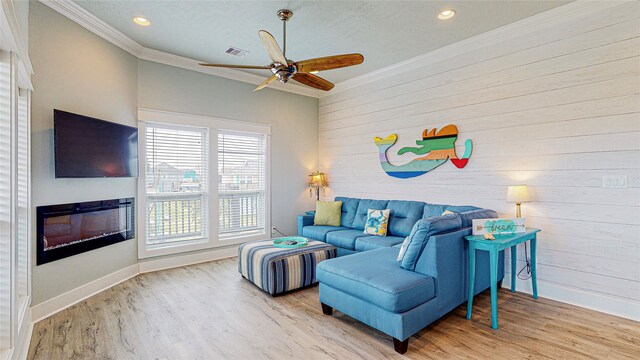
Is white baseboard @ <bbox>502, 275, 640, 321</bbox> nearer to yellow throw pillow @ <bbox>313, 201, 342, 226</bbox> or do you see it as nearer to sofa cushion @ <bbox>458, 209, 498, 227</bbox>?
sofa cushion @ <bbox>458, 209, 498, 227</bbox>

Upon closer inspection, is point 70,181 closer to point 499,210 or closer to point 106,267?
point 106,267

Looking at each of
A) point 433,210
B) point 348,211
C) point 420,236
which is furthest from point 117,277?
point 433,210

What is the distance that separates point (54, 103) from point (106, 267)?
190 centimetres

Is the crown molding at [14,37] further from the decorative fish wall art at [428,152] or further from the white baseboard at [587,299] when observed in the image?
the white baseboard at [587,299]

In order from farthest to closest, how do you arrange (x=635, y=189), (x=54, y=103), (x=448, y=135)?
(x=448, y=135), (x=54, y=103), (x=635, y=189)

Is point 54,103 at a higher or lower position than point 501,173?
higher

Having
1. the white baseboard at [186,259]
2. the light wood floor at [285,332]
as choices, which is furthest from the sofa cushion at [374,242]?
the white baseboard at [186,259]

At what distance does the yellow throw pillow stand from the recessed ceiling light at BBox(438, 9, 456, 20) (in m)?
2.97

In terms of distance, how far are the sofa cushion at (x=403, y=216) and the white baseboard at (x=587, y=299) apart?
1.34m

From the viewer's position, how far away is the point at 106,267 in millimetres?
3619

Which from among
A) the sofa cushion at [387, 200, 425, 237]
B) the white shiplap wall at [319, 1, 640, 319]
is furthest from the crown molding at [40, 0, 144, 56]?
the sofa cushion at [387, 200, 425, 237]

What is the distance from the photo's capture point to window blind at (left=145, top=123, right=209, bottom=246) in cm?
426

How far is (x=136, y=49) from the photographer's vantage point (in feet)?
13.0

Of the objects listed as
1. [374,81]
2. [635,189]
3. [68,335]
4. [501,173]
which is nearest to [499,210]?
[501,173]
